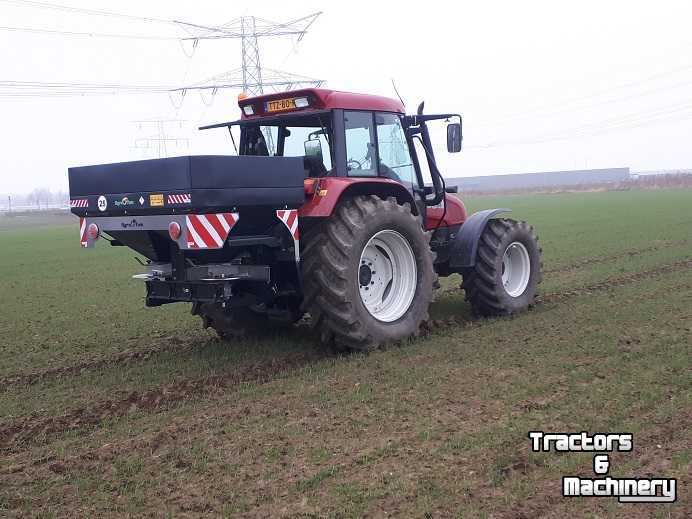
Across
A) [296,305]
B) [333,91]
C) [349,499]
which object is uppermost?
[333,91]

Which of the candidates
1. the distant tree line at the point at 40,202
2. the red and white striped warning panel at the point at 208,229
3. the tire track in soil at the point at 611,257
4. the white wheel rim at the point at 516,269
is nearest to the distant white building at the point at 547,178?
the distant tree line at the point at 40,202

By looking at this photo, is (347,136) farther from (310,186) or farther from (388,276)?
(388,276)

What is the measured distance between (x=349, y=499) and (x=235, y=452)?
1.09 metres

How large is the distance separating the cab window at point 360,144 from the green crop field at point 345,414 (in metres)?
1.92

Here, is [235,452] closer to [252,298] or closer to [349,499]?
[349,499]

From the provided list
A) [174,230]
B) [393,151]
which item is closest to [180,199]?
[174,230]

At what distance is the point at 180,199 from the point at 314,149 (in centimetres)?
204

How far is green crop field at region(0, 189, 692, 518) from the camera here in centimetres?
431

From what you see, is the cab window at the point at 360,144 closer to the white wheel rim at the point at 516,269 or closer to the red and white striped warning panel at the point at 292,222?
the red and white striped warning panel at the point at 292,222

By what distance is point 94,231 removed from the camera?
7.32m

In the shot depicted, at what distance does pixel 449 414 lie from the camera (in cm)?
554

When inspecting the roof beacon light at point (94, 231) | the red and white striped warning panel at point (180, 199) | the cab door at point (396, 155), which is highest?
the cab door at point (396, 155)

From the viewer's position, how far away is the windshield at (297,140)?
7.89 meters

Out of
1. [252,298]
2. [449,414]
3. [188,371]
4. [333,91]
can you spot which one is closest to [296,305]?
[252,298]
